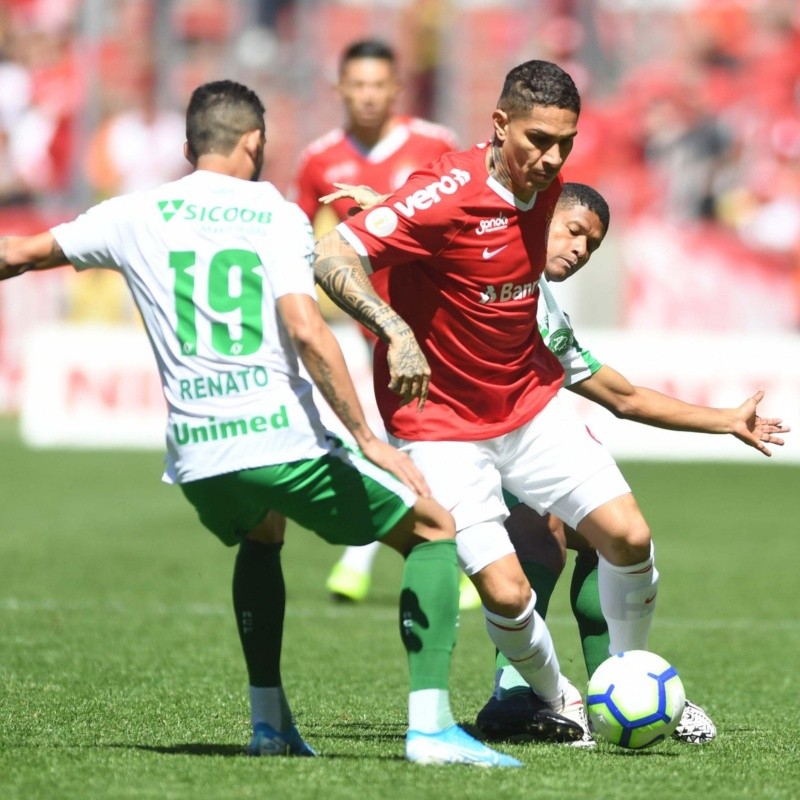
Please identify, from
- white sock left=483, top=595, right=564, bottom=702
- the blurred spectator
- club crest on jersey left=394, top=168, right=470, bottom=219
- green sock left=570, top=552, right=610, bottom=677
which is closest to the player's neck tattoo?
club crest on jersey left=394, top=168, right=470, bottom=219

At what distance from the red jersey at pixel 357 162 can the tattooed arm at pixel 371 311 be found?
13.8 feet

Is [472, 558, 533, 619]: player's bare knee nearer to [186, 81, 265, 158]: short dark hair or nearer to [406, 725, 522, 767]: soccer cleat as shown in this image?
[406, 725, 522, 767]: soccer cleat

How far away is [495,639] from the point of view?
552cm

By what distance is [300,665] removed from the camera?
7.41 metres

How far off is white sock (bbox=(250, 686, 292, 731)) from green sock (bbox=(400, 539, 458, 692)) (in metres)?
0.53

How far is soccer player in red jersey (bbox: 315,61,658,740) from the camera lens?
17.5 ft

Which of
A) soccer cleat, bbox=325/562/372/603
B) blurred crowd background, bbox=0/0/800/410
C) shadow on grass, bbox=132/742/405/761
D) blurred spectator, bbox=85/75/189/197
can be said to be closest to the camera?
shadow on grass, bbox=132/742/405/761

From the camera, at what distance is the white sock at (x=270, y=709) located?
17.2 ft

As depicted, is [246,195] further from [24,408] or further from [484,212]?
[24,408]

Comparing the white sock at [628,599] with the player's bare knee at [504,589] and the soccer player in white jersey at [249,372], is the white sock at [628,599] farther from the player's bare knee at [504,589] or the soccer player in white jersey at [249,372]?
the soccer player in white jersey at [249,372]

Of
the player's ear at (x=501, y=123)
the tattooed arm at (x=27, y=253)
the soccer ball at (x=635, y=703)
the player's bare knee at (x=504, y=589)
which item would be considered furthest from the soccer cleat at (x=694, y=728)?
the tattooed arm at (x=27, y=253)

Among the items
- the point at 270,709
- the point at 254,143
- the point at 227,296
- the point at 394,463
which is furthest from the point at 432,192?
the point at 270,709

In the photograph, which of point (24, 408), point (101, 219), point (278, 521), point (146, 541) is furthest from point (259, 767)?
point (24, 408)

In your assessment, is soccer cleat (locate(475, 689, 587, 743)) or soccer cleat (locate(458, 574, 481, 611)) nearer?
soccer cleat (locate(475, 689, 587, 743))
